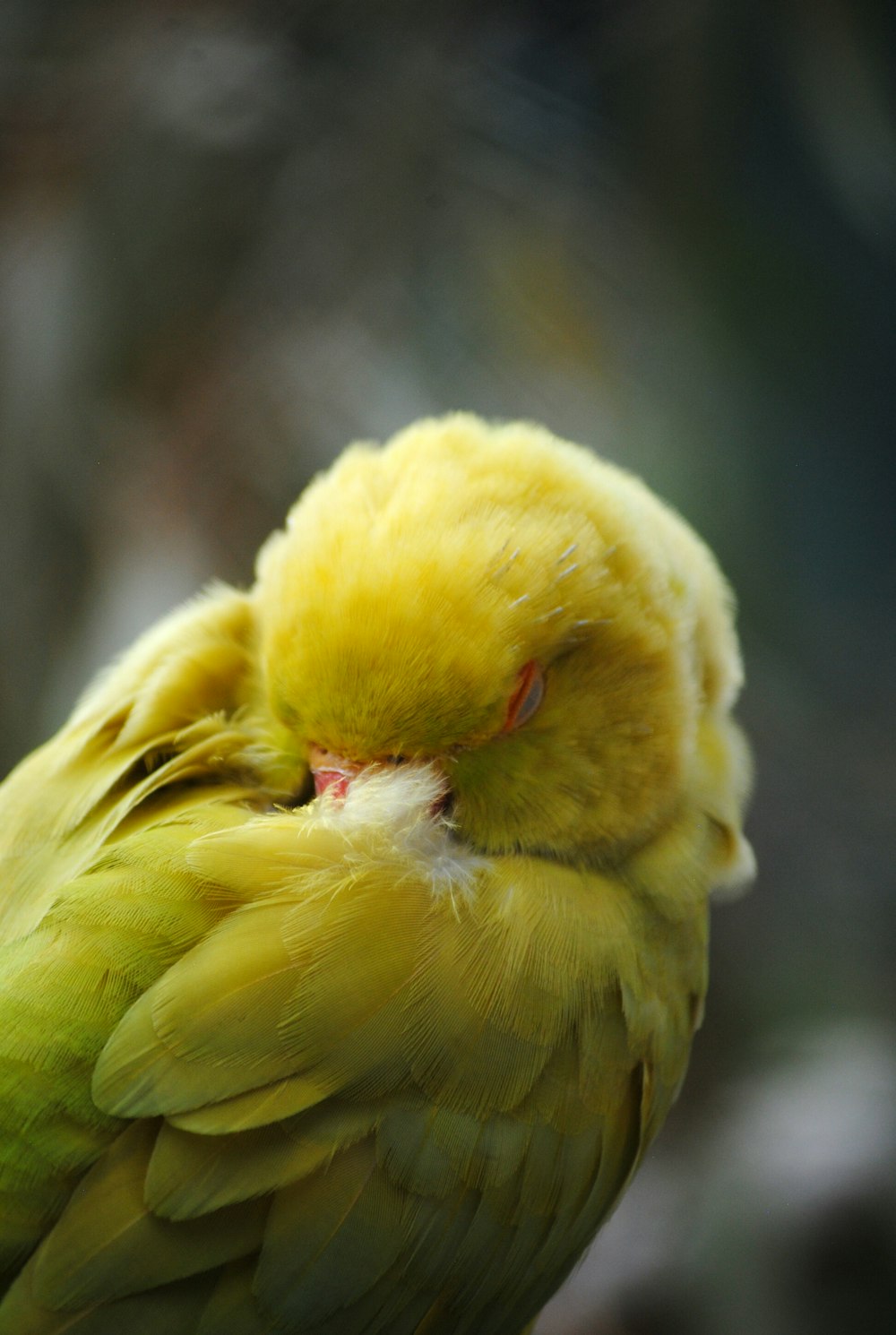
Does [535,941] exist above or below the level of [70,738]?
below

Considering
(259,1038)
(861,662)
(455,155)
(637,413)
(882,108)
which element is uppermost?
(455,155)

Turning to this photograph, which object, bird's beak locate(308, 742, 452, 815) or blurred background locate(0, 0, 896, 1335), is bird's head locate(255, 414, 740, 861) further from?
blurred background locate(0, 0, 896, 1335)

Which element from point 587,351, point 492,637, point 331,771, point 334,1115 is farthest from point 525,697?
point 587,351

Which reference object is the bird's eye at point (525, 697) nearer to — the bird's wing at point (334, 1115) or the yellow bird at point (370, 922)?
the yellow bird at point (370, 922)

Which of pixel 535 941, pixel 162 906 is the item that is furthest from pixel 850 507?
pixel 162 906

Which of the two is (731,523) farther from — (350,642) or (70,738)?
(70,738)

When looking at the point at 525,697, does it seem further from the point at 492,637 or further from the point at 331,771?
the point at 331,771

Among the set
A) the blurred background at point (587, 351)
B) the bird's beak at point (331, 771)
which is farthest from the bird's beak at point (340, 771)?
the blurred background at point (587, 351)
